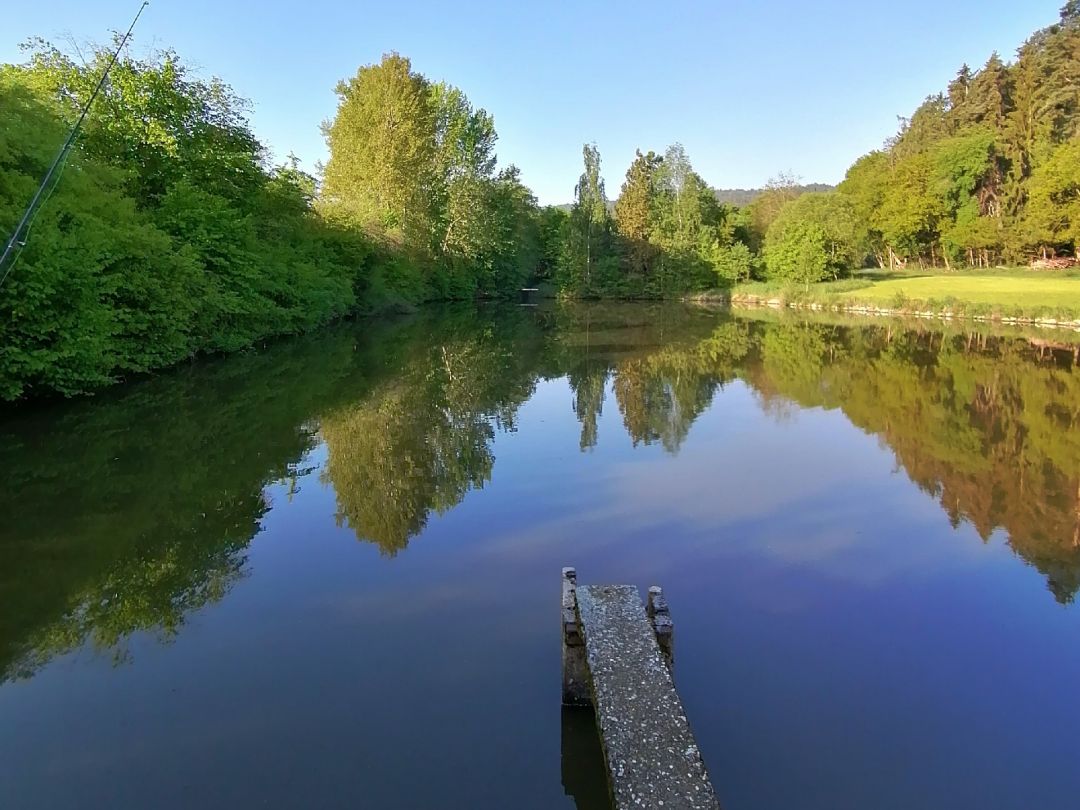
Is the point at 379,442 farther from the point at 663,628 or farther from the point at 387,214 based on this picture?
the point at 387,214

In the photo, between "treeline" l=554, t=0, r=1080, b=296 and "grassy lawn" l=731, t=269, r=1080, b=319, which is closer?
"grassy lawn" l=731, t=269, r=1080, b=319

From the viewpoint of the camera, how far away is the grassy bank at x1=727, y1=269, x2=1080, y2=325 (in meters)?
32.6

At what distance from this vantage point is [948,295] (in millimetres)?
37531

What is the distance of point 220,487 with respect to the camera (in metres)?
10.2

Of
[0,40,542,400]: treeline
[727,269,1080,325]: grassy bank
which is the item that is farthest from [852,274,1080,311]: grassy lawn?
[0,40,542,400]: treeline

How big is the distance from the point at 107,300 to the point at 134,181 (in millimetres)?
7687

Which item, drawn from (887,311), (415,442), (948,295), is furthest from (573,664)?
(887,311)

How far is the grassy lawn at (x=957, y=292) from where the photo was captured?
108ft

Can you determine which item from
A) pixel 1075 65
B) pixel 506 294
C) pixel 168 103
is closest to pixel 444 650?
pixel 168 103

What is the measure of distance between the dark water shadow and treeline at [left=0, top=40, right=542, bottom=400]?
11640 mm

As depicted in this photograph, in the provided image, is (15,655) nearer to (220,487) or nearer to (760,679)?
(220,487)

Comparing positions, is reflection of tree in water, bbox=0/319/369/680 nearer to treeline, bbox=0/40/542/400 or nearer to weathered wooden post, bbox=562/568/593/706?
treeline, bbox=0/40/542/400

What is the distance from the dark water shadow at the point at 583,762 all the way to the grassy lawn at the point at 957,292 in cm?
3482

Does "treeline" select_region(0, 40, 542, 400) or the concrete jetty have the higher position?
"treeline" select_region(0, 40, 542, 400)
